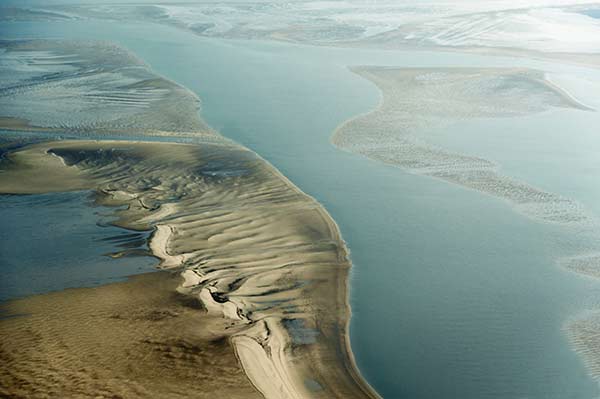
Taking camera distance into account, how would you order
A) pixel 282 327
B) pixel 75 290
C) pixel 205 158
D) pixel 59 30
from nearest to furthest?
pixel 282 327, pixel 75 290, pixel 205 158, pixel 59 30

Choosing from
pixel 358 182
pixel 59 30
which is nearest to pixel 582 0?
pixel 59 30

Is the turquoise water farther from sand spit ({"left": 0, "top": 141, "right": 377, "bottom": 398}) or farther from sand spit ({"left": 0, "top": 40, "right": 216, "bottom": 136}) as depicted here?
sand spit ({"left": 0, "top": 40, "right": 216, "bottom": 136})

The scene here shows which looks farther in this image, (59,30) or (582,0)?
(582,0)

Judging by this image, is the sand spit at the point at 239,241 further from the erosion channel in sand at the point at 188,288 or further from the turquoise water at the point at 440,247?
the turquoise water at the point at 440,247

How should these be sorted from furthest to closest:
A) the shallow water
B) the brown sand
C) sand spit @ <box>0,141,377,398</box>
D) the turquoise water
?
the shallow water < the turquoise water < sand spit @ <box>0,141,377,398</box> < the brown sand

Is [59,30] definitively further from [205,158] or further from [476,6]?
[476,6]

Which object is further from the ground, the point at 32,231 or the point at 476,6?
the point at 476,6

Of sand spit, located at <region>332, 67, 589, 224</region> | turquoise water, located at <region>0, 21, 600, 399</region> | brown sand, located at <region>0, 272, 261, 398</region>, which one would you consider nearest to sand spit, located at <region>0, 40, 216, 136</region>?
turquoise water, located at <region>0, 21, 600, 399</region>
